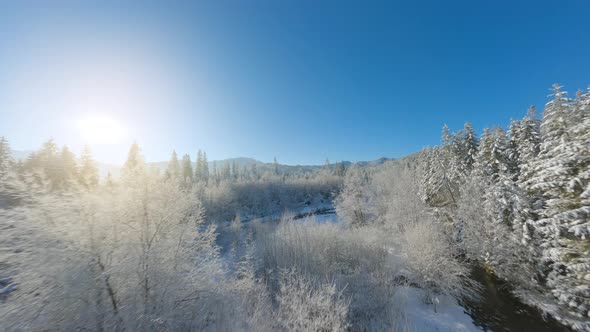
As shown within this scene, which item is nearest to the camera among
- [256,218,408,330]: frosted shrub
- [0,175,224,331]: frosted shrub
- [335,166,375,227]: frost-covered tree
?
[0,175,224,331]: frosted shrub

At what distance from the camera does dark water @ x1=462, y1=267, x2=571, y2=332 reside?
11.3 metres

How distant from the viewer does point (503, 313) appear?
41.1 feet

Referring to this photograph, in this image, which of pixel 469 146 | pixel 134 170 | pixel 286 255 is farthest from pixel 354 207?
pixel 134 170

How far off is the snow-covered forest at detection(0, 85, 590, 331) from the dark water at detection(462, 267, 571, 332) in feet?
1.29

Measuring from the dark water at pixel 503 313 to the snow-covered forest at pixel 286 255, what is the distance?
0.39 metres

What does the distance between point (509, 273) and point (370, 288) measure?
33.3ft

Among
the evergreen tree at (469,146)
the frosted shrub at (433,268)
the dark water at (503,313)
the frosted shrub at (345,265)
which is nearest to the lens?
the frosted shrub at (345,265)

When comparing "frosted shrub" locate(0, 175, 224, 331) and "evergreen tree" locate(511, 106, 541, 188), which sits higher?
"evergreen tree" locate(511, 106, 541, 188)

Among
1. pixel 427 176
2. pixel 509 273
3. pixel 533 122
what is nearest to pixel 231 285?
pixel 509 273

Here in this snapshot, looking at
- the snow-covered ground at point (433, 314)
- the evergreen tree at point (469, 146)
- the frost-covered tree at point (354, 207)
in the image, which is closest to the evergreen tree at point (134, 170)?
the snow-covered ground at point (433, 314)

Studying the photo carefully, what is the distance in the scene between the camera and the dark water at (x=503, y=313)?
11.3m

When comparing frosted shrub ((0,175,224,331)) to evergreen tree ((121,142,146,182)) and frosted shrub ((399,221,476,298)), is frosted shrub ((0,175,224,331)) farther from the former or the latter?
frosted shrub ((399,221,476,298))

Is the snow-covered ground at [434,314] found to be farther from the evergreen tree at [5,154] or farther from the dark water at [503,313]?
the evergreen tree at [5,154]

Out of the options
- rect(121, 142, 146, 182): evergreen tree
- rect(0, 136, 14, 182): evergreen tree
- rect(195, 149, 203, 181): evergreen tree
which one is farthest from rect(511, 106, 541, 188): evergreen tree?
rect(195, 149, 203, 181): evergreen tree
